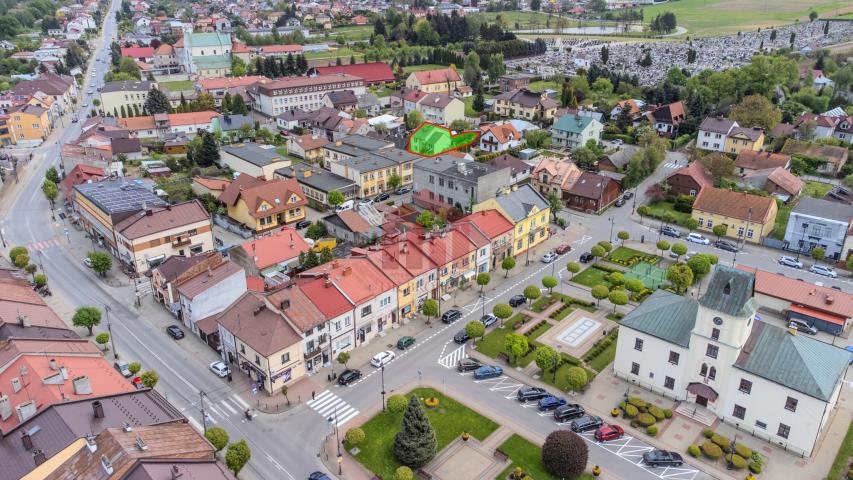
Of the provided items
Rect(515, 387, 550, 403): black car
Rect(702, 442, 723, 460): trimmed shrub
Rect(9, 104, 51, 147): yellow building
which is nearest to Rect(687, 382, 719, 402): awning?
Rect(702, 442, 723, 460): trimmed shrub

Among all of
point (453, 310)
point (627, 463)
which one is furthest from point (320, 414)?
point (627, 463)

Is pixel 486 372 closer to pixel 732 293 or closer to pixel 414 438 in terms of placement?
pixel 414 438

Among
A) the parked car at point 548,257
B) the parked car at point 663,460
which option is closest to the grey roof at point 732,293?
the parked car at point 663,460

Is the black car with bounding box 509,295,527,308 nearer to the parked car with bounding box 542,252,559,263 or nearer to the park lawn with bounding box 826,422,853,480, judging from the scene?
the parked car with bounding box 542,252,559,263

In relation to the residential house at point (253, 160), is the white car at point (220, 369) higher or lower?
lower

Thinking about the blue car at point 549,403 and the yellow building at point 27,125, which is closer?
the blue car at point 549,403

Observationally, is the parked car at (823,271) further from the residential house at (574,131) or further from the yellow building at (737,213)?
the residential house at (574,131)

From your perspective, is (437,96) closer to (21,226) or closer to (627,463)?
(21,226)
